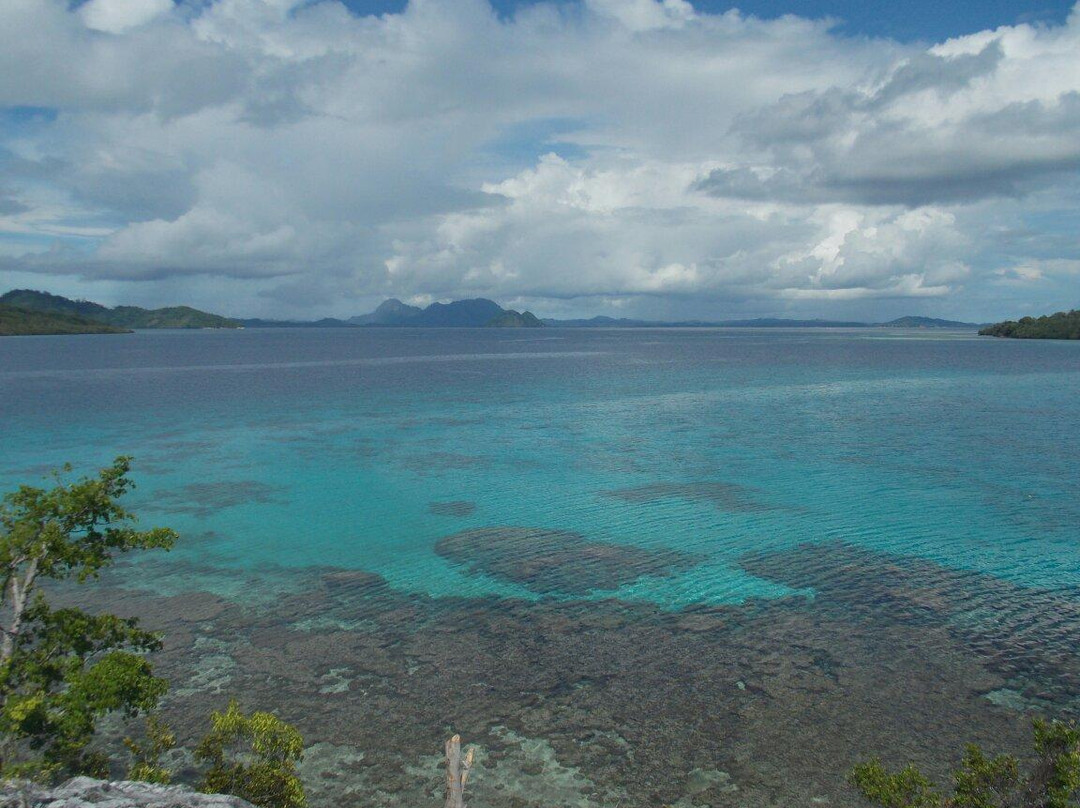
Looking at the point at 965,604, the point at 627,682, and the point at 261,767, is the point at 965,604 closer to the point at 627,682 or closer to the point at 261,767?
the point at 627,682

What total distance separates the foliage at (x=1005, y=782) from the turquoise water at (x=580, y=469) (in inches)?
647

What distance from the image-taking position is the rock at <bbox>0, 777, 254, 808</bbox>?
14.6m

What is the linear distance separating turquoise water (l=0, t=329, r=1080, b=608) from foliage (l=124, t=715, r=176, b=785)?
42.1 ft

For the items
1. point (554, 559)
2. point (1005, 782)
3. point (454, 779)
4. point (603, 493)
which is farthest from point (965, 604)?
point (454, 779)

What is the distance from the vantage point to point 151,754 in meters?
19.9

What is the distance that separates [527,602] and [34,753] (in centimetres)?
1802

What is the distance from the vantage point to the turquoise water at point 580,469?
38.2 m

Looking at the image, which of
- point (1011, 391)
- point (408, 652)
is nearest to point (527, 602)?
point (408, 652)

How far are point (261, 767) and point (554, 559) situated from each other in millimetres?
21049

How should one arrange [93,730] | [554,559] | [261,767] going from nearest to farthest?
[93,730] → [261,767] → [554,559]

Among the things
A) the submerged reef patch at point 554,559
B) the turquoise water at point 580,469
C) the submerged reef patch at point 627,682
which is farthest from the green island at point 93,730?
the submerged reef patch at point 554,559

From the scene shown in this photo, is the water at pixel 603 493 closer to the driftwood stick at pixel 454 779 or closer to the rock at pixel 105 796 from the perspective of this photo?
the driftwood stick at pixel 454 779

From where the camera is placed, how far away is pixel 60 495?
54.3 feet

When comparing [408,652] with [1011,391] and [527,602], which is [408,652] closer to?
[527,602]
